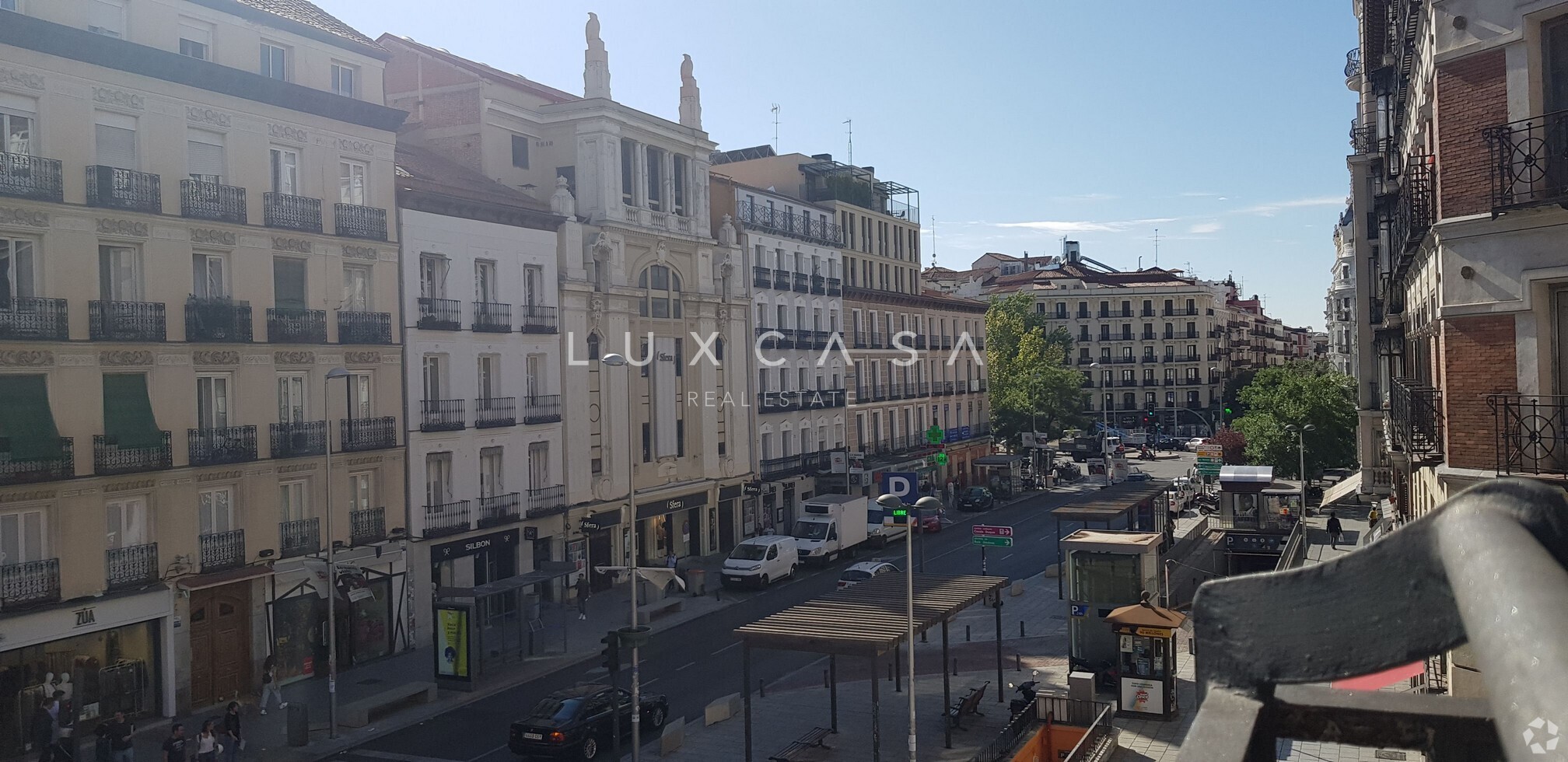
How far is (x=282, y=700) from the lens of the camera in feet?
100

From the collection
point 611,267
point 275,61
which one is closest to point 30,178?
point 275,61

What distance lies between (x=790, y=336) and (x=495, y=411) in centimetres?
2549

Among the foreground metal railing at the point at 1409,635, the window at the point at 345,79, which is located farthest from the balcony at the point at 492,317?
the foreground metal railing at the point at 1409,635

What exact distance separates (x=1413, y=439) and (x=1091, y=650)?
1098cm

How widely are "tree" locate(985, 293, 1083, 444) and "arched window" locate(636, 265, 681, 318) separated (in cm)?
4220

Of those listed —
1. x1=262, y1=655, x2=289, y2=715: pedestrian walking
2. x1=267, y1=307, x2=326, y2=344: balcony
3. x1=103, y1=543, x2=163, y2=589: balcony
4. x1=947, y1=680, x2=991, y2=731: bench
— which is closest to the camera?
x1=947, y1=680, x2=991, y2=731: bench

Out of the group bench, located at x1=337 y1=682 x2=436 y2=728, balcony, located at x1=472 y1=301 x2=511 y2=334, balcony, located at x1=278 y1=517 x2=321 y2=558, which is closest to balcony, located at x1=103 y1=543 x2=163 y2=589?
balcony, located at x1=278 y1=517 x2=321 y2=558

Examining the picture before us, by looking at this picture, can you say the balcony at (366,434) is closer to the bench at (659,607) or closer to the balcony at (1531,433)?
the bench at (659,607)

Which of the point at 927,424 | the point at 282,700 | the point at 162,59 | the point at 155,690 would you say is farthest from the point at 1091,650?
the point at 927,424

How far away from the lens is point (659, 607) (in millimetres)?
40344

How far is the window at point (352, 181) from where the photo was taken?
115 feet

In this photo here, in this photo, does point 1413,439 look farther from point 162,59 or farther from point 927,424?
point 927,424

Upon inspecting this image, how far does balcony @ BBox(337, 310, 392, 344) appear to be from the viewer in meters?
34.8

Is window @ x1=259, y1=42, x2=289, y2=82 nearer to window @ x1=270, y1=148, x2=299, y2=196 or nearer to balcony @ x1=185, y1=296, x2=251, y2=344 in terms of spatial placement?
window @ x1=270, y1=148, x2=299, y2=196
